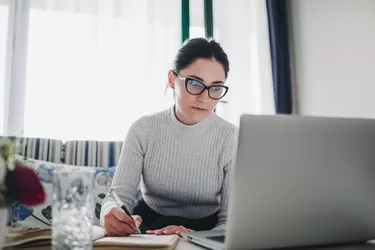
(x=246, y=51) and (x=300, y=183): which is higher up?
(x=246, y=51)

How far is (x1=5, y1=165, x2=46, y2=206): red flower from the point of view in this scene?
0.53m

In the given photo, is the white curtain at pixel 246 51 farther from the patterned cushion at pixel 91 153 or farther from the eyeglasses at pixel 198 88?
the eyeglasses at pixel 198 88

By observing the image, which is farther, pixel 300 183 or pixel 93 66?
pixel 93 66

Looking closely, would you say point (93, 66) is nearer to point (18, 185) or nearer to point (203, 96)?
point (203, 96)

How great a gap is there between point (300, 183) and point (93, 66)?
1.95m

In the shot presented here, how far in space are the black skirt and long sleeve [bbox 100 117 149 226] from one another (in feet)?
0.32

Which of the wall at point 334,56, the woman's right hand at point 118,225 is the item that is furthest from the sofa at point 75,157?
the wall at point 334,56

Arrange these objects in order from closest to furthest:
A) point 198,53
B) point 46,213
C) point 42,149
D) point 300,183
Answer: point 300,183
point 198,53
point 46,213
point 42,149

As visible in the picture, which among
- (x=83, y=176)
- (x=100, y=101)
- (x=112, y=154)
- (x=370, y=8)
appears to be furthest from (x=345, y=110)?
(x=83, y=176)

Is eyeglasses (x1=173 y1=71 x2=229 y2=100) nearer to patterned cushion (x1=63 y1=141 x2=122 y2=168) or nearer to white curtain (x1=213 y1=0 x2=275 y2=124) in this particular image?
patterned cushion (x1=63 y1=141 x2=122 y2=168)

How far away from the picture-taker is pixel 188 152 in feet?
4.62

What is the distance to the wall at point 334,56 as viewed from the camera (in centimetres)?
201

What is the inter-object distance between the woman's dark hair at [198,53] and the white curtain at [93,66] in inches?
41.2

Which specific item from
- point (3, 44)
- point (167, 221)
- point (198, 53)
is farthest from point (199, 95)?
point (3, 44)
